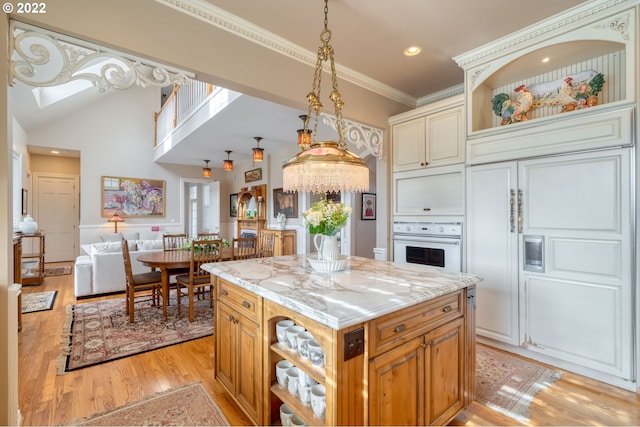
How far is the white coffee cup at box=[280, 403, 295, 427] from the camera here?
1466 millimetres

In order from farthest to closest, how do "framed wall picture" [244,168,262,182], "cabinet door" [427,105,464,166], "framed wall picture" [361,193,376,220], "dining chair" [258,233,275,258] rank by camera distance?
"framed wall picture" [244,168,262,182] → "framed wall picture" [361,193,376,220] → "dining chair" [258,233,275,258] → "cabinet door" [427,105,464,166]

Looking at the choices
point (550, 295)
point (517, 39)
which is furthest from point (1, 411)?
point (517, 39)

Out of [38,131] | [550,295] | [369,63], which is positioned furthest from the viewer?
[38,131]

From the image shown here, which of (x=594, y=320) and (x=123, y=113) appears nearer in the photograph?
(x=594, y=320)

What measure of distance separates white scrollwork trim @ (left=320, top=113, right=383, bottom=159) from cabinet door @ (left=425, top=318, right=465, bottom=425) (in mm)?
2200

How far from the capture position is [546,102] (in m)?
2.70

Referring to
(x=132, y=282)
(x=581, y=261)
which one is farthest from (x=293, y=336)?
(x=132, y=282)

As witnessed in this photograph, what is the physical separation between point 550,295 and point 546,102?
1750mm

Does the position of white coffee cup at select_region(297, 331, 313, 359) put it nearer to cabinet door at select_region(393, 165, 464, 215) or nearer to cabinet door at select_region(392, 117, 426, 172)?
cabinet door at select_region(393, 165, 464, 215)

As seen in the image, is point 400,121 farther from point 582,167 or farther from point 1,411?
point 1,411

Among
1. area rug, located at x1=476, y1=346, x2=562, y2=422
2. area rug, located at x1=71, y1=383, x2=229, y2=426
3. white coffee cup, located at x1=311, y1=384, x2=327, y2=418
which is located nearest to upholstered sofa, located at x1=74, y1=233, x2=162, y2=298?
area rug, located at x1=71, y1=383, x2=229, y2=426

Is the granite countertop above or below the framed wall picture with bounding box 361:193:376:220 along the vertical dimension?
below

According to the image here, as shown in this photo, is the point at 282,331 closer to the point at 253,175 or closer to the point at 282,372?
the point at 282,372

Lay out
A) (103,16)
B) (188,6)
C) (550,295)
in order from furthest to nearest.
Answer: (550,295) → (188,6) → (103,16)
